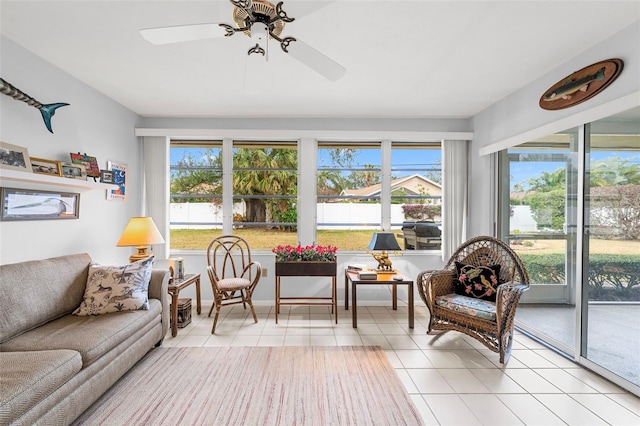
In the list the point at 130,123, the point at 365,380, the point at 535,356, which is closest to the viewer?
the point at 365,380

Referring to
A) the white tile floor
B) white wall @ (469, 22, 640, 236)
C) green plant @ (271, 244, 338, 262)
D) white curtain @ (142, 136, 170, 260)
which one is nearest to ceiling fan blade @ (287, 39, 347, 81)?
white wall @ (469, 22, 640, 236)

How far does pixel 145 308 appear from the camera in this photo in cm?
267

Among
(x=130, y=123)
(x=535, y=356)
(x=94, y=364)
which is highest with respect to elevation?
(x=130, y=123)

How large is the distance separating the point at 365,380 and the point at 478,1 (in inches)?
106

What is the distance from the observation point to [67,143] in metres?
3.01

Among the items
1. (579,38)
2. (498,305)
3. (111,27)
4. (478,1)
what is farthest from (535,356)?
(111,27)

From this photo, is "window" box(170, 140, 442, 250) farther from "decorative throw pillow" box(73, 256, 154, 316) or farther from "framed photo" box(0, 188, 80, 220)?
"decorative throw pillow" box(73, 256, 154, 316)

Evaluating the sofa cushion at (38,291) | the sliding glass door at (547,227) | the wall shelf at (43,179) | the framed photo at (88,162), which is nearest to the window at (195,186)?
the framed photo at (88,162)

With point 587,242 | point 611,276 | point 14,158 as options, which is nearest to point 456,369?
point 611,276

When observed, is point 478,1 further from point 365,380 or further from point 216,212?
point 216,212

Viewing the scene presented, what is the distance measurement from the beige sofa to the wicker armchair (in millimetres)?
2628

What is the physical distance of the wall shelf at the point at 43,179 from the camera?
222 cm

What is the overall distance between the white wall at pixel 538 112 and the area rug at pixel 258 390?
2.50 m

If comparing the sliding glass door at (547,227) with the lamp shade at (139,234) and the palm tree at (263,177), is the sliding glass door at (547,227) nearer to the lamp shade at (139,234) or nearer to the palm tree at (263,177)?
the palm tree at (263,177)
